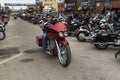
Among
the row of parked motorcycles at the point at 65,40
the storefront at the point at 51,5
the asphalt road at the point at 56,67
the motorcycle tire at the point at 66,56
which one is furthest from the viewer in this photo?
the storefront at the point at 51,5

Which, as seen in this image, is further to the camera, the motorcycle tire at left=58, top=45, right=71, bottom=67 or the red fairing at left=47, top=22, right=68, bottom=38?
the red fairing at left=47, top=22, right=68, bottom=38

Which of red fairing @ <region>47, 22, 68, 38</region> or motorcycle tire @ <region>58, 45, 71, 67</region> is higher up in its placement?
red fairing @ <region>47, 22, 68, 38</region>

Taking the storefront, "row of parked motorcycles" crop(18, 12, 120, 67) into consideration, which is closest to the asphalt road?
"row of parked motorcycles" crop(18, 12, 120, 67)

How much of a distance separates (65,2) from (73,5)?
6.07 m

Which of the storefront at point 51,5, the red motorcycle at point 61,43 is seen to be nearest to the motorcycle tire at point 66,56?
the red motorcycle at point 61,43

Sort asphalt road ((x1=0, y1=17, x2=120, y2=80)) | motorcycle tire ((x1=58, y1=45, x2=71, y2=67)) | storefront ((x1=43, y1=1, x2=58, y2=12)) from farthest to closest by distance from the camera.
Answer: storefront ((x1=43, y1=1, x2=58, y2=12)) < motorcycle tire ((x1=58, y1=45, x2=71, y2=67)) < asphalt road ((x1=0, y1=17, x2=120, y2=80))

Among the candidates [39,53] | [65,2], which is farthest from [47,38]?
[65,2]

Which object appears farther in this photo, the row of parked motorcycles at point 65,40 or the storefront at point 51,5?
the storefront at point 51,5

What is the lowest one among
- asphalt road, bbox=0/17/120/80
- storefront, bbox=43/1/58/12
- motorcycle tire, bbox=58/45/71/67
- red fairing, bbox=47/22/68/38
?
storefront, bbox=43/1/58/12

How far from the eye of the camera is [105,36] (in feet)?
28.7

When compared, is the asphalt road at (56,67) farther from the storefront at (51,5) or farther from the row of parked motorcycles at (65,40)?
the storefront at (51,5)

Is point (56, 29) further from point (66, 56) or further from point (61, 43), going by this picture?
point (66, 56)

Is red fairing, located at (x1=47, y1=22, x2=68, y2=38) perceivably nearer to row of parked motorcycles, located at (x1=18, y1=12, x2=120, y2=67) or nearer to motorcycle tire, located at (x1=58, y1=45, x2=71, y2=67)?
→ row of parked motorcycles, located at (x1=18, y1=12, x2=120, y2=67)

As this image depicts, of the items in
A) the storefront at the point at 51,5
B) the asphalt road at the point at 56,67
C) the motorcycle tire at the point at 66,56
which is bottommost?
the storefront at the point at 51,5
